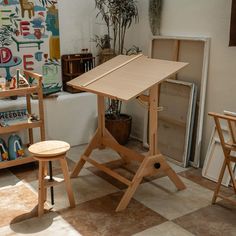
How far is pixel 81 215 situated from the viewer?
3.04 m

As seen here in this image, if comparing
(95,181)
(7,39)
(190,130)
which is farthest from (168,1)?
(95,181)

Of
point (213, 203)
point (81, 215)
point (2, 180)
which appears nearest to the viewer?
point (81, 215)

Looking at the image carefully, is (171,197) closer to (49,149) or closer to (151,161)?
(151,161)

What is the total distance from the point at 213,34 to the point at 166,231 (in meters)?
2.10

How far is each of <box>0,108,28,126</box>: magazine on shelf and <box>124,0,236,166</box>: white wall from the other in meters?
1.98

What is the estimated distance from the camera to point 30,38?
14.7 feet

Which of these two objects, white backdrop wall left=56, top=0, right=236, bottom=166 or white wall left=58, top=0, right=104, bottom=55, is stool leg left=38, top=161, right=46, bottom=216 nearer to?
white backdrop wall left=56, top=0, right=236, bottom=166

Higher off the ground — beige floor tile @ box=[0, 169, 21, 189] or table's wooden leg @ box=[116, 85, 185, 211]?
table's wooden leg @ box=[116, 85, 185, 211]

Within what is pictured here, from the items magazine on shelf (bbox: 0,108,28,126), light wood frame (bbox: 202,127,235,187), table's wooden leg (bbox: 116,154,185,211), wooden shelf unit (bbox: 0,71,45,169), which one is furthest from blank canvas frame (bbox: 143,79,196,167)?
magazine on shelf (bbox: 0,108,28,126)

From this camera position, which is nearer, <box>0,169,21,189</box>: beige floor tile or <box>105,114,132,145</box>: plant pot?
<box>0,169,21,189</box>: beige floor tile

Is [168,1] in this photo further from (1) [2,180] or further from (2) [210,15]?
(1) [2,180]

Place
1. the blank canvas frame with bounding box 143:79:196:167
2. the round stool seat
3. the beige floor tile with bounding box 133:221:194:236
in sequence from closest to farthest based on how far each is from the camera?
the beige floor tile with bounding box 133:221:194:236 → the round stool seat → the blank canvas frame with bounding box 143:79:196:167

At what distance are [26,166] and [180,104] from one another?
192 cm

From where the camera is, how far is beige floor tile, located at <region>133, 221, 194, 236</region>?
9.09 ft
